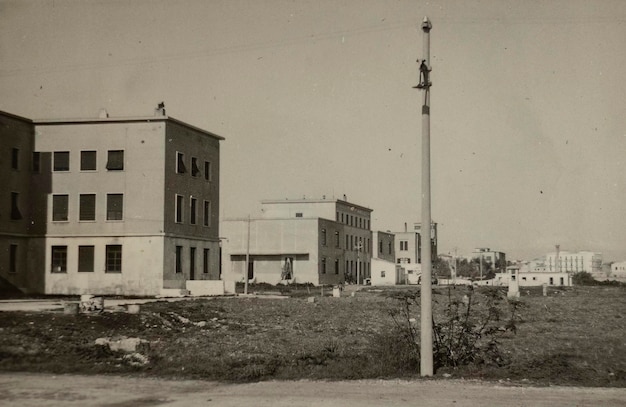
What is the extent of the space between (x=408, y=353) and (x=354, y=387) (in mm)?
2370

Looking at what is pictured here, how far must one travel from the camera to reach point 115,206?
39.5 meters

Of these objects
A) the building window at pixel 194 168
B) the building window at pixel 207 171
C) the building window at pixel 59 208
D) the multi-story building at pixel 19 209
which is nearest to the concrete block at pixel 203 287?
the building window at pixel 194 168

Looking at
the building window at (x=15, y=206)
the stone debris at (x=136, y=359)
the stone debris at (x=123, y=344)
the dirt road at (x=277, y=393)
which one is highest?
the building window at (x=15, y=206)

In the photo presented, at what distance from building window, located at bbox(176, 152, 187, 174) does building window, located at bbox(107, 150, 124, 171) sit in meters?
3.30

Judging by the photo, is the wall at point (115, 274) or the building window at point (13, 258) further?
the wall at point (115, 274)

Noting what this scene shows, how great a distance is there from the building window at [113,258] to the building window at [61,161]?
18.1 feet

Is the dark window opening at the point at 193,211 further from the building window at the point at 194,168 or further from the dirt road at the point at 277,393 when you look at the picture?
the dirt road at the point at 277,393

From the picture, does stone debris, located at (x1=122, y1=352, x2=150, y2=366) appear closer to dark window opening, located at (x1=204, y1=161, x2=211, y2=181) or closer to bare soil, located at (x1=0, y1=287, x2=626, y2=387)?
bare soil, located at (x1=0, y1=287, x2=626, y2=387)

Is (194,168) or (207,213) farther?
(207,213)

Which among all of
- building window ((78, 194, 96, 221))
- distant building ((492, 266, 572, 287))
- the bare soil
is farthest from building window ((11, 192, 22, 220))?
distant building ((492, 266, 572, 287))

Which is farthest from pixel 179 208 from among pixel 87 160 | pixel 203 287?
pixel 87 160

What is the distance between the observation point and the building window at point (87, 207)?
39.6m

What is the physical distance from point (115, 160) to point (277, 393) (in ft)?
106

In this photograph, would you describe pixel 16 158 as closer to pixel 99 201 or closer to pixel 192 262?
pixel 99 201
